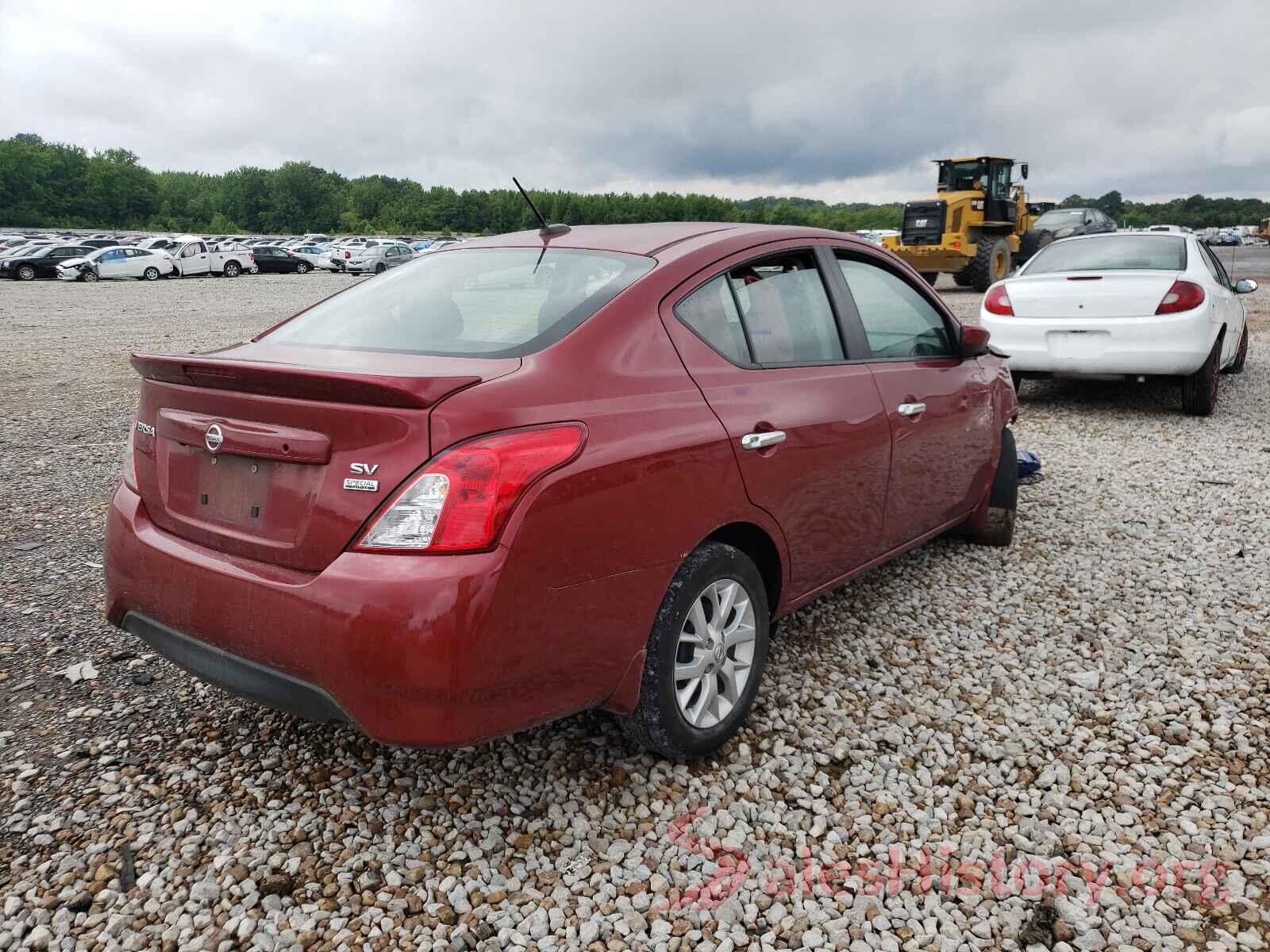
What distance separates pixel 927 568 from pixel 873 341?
1.46 metres

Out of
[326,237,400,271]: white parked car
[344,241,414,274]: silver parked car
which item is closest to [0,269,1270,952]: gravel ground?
[344,241,414,274]: silver parked car

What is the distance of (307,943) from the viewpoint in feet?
7.29

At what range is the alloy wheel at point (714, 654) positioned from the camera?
278cm

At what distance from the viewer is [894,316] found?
396 cm

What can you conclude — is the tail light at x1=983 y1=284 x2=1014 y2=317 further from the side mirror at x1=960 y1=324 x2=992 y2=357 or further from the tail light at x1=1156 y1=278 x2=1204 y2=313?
the side mirror at x1=960 y1=324 x2=992 y2=357

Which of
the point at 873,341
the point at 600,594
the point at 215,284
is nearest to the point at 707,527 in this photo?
the point at 600,594

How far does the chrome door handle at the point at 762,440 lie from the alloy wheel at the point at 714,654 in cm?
41

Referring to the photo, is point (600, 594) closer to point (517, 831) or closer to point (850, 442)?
point (517, 831)

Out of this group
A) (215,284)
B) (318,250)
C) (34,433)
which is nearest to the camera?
(34,433)

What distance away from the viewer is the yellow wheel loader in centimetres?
1988

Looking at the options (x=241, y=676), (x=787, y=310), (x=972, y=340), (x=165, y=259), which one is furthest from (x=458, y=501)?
(x=165, y=259)

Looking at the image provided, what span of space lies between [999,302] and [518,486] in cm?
726

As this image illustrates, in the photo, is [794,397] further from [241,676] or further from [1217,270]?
[1217,270]

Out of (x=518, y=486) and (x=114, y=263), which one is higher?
(x=114, y=263)
